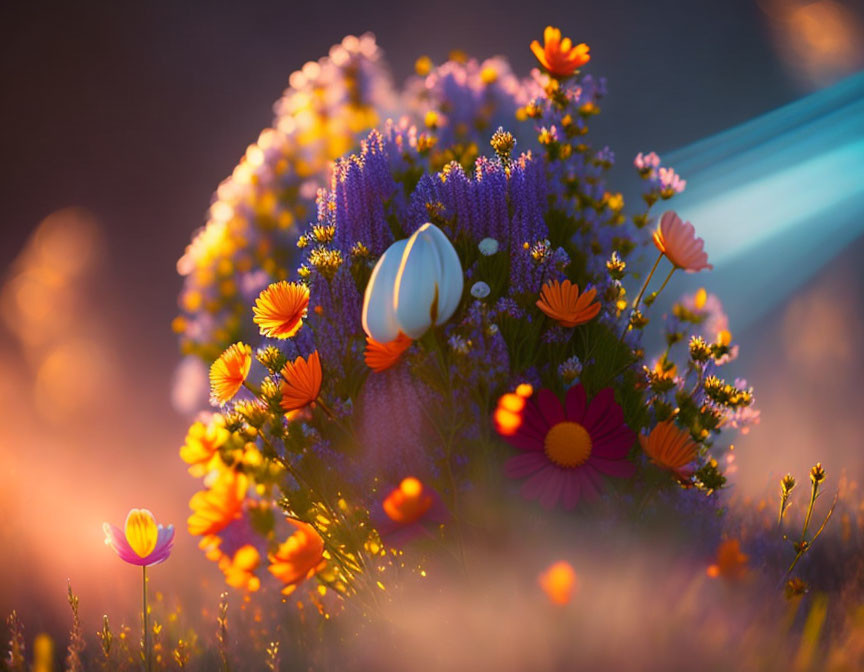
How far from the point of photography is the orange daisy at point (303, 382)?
1477mm

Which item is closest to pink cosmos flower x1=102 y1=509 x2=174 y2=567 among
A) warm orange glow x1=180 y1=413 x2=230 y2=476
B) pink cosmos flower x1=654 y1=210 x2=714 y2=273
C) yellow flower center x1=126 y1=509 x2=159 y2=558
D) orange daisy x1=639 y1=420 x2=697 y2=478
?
yellow flower center x1=126 y1=509 x2=159 y2=558

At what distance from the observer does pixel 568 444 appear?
1489 millimetres

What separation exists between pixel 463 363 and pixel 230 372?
48 cm

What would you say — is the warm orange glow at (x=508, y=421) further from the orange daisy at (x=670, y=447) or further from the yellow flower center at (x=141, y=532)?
the yellow flower center at (x=141, y=532)

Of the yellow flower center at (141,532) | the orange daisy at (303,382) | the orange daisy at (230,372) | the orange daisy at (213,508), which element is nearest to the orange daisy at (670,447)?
the orange daisy at (303,382)

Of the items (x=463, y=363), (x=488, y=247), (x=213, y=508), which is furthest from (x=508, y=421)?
(x=213, y=508)

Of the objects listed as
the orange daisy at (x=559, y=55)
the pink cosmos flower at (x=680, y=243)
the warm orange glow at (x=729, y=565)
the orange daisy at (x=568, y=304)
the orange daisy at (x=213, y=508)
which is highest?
the orange daisy at (x=559, y=55)

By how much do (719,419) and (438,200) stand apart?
2.47ft

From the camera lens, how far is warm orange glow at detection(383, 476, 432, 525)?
1438 millimetres

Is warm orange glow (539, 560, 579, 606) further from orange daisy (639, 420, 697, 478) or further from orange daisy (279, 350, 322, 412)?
orange daisy (279, 350, 322, 412)

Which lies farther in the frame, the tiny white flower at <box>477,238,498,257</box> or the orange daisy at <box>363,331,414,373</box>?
the tiny white flower at <box>477,238,498,257</box>

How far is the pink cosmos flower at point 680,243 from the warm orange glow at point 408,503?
69 centimetres

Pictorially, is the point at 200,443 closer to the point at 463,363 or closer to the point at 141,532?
the point at 141,532

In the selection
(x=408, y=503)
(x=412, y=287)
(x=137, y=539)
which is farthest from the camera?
(x=137, y=539)
